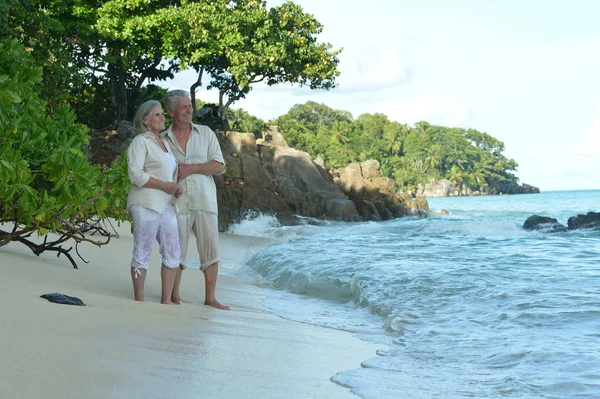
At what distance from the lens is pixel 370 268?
31.0ft

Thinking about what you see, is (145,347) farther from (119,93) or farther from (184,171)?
(119,93)

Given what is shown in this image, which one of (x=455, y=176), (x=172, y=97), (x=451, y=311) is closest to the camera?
(x=172, y=97)

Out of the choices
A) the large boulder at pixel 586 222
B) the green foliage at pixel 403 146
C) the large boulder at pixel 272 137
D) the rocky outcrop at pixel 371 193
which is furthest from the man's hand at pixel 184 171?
the green foliage at pixel 403 146

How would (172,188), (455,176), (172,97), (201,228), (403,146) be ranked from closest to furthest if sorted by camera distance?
(172,188) < (172,97) < (201,228) < (403,146) < (455,176)

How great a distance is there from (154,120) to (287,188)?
25772mm

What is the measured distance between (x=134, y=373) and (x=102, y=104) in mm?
30826

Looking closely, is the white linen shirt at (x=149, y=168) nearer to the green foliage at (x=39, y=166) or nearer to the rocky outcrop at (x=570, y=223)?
the green foliage at (x=39, y=166)

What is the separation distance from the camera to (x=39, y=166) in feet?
23.1

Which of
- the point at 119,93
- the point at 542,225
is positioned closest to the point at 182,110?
the point at 542,225

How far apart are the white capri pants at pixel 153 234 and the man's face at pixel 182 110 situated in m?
0.64

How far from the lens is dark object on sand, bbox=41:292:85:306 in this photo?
192 inches

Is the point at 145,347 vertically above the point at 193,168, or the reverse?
the point at 193,168

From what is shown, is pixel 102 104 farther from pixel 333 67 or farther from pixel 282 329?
pixel 282 329

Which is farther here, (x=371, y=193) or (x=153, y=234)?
(x=371, y=193)
